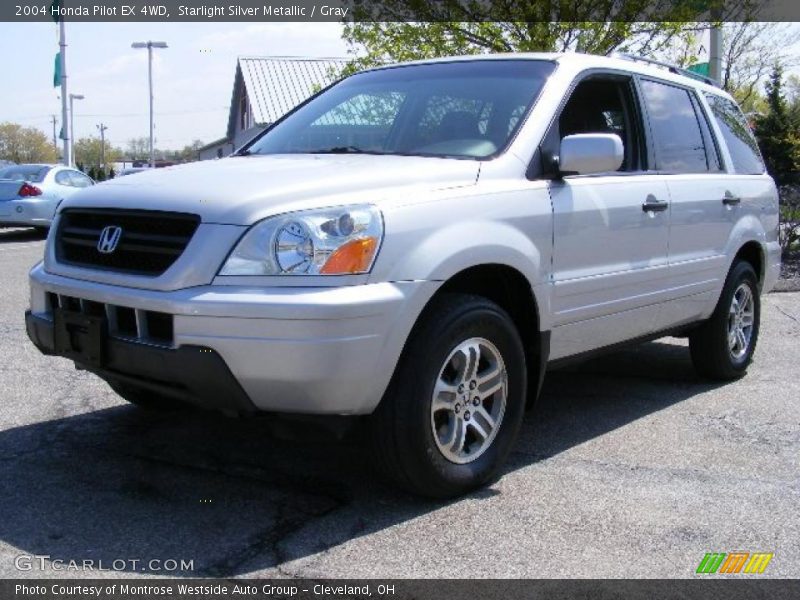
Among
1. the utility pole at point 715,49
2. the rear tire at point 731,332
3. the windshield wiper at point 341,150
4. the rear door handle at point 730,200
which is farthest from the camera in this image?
the utility pole at point 715,49

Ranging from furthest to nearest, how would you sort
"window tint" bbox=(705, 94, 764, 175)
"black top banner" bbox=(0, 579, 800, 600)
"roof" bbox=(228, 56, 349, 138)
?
1. "roof" bbox=(228, 56, 349, 138)
2. "window tint" bbox=(705, 94, 764, 175)
3. "black top banner" bbox=(0, 579, 800, 600)

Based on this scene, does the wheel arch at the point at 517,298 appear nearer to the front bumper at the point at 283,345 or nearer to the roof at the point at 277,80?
the front bumper at the point at 283,345

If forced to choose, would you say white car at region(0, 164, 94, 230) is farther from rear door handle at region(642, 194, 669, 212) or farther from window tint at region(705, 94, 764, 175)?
rear door handle at region(642, 194, 669, 212)

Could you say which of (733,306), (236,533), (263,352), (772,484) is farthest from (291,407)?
(733,306)

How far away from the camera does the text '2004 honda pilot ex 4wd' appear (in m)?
3.20

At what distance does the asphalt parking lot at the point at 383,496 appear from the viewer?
10.3 feet

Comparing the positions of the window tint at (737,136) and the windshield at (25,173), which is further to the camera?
the windshield at (25,173)

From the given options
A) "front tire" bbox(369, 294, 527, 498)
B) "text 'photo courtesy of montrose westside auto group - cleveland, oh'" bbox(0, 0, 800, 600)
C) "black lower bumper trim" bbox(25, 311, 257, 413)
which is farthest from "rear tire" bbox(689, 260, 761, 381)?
"black lower bumper trim" bbox(25, 311, 257, 413)

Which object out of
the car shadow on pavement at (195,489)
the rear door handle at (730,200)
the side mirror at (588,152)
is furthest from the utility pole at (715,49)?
the side mirror at (588,152)

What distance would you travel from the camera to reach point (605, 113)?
4.79 m

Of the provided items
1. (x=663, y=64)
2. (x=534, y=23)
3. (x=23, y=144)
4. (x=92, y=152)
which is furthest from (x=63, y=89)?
(x=92, y=152)

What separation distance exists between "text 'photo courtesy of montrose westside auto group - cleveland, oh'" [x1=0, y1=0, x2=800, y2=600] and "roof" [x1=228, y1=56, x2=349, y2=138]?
113 ft

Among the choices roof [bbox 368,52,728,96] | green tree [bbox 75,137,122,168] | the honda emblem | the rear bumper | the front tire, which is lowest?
green tree [bbox 75,137,122,168]

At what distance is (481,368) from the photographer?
3846mm
